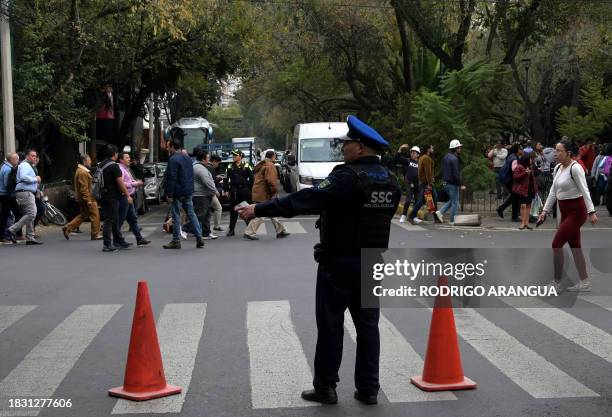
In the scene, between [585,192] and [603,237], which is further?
[603,237]

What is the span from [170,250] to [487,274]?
614 cm

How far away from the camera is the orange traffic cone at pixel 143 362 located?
19.5 ft

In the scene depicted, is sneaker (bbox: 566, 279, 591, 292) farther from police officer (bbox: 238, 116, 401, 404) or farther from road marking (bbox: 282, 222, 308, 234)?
road marking (bbox: 282, 222, 308, 234)

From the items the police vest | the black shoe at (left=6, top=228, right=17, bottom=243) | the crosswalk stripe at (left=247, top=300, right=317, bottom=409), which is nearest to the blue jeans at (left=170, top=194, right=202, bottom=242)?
the black shoe at (left=6, top=228, right=17, bottom=243)

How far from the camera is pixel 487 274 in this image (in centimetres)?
1118

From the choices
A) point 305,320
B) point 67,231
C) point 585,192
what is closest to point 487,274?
point 585,192

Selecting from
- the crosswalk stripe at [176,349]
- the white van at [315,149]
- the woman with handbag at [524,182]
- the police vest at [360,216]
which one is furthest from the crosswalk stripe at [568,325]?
the white van at [315,149]

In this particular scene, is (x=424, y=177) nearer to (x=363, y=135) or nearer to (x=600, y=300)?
(x=600, y=300)

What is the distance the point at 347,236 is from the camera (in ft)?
18.7

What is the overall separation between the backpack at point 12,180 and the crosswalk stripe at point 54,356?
315 inches

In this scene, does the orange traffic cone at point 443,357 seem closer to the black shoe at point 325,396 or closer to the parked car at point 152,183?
the black shoe at point 325,396

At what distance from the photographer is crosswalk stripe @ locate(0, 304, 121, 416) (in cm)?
623

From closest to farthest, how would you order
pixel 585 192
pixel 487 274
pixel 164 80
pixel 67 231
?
pixel 585 192
pixel 487 274
pixel 67 231
pixel 164 80

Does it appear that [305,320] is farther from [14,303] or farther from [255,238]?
[255,238]
